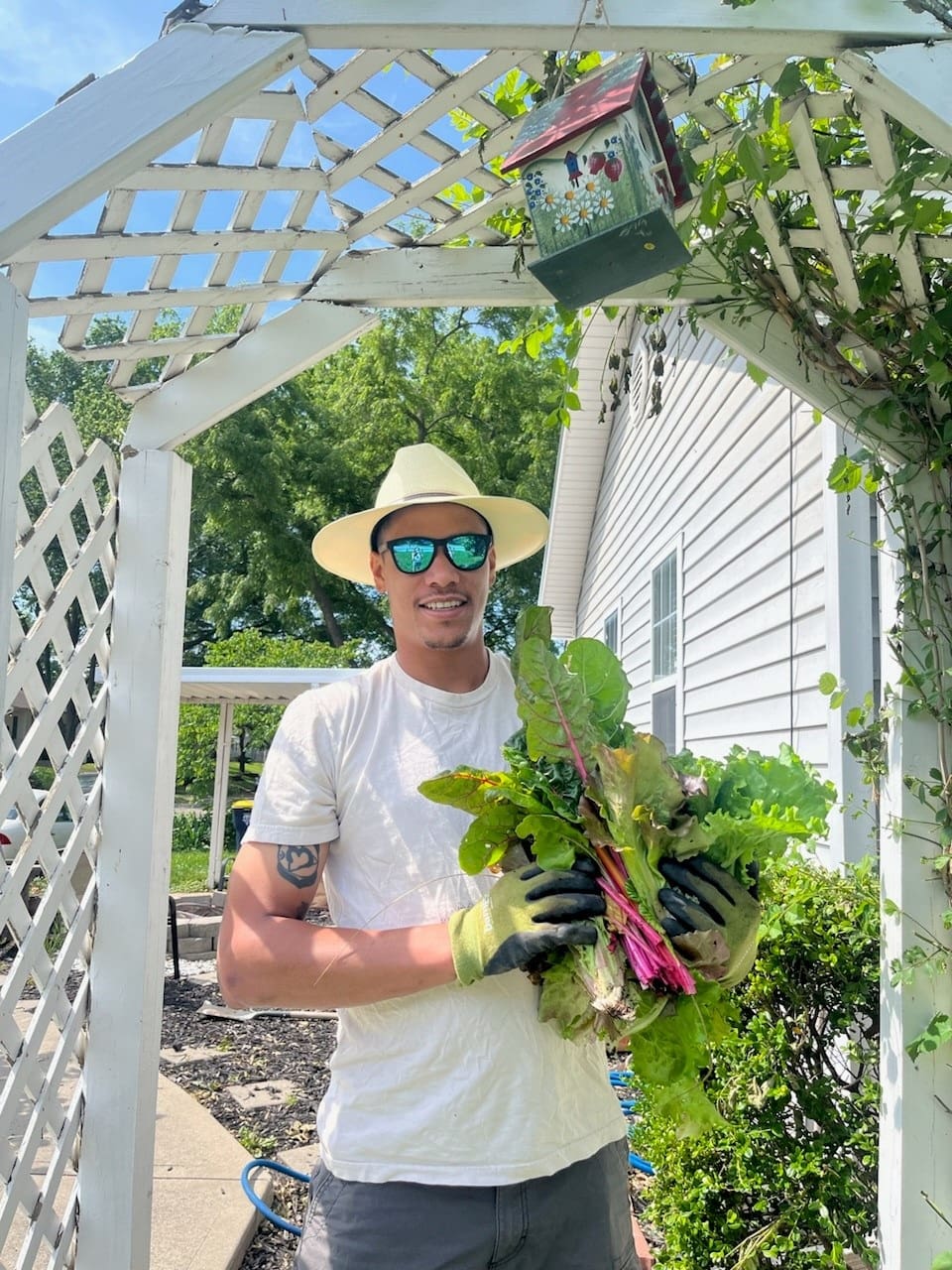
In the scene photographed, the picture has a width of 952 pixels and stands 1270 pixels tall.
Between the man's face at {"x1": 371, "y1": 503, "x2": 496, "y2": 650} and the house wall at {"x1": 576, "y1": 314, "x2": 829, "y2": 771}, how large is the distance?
1260 mm

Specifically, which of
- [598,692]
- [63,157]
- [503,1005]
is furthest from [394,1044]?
[63,157]

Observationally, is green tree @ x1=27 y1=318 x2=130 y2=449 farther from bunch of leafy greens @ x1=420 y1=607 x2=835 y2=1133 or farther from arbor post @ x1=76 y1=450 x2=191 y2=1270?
bunch of leafy greens @ x1=420 y1=607 x2=835 y2=1133

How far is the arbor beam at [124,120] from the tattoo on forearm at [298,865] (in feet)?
3.50

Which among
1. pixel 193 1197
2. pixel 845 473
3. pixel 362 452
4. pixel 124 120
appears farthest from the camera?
pixel 362 452

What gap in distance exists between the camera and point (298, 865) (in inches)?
72.1

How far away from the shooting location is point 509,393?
974 inches

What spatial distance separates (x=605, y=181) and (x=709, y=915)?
3.93 ft

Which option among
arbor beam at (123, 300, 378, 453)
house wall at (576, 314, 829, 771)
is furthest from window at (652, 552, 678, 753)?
arbor beam at (123, 300, 378, 453)

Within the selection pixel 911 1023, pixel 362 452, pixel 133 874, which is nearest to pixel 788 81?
pixel 911 1023

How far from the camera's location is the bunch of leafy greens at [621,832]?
1630 millimetres

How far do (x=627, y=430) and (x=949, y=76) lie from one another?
7820mm

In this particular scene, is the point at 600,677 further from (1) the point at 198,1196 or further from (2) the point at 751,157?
(1) the point at 198,1196

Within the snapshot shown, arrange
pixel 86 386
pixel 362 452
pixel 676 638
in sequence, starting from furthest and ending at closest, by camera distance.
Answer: pixel 86 386, pixel 362 452, pixel 676 638

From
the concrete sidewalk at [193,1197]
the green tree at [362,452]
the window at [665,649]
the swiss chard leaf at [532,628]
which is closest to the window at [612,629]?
the window at [665,649]
